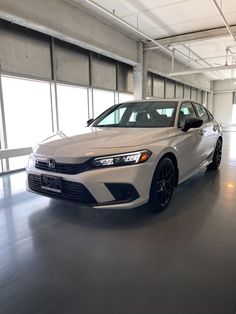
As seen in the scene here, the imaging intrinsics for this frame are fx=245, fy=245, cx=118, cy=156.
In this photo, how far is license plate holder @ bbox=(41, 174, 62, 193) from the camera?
2205 mm

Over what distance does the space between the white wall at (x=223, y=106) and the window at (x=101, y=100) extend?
415 inches

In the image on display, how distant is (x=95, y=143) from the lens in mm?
2234

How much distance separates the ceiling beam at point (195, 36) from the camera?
6281 millimetres

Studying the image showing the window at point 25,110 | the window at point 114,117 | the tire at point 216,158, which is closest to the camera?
the window at point 114,117

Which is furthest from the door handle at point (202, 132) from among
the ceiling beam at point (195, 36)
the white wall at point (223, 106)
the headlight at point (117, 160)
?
the white wall at point (223, 106)

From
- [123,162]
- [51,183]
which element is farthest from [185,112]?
[51,183]

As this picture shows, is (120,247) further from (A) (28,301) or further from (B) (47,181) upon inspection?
(B) (47,181)

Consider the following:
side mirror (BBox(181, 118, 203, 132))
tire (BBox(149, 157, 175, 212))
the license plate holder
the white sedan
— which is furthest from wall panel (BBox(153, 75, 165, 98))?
the license plate holder

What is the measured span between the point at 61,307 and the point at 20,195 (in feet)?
7.10

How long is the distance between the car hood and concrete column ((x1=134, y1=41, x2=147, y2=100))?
17.2ft

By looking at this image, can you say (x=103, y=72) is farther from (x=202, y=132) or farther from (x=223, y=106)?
(x=223, y=106)

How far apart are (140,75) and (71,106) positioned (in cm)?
259

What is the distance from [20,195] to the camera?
3213 mm

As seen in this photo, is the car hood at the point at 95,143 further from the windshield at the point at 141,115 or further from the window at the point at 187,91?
the window at the point at 187,91
